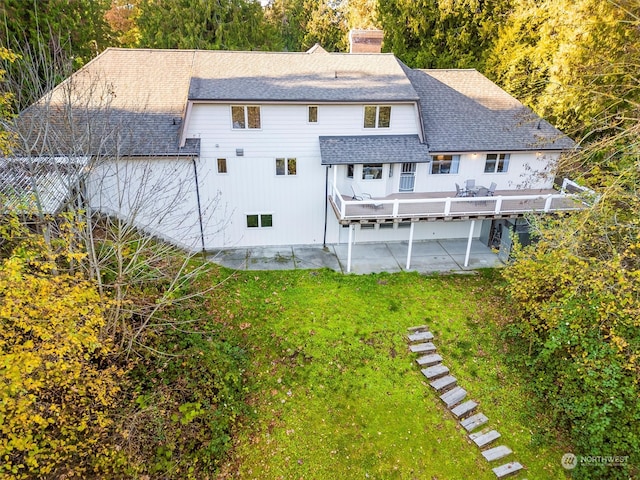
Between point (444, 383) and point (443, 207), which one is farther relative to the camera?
point (443, 207)

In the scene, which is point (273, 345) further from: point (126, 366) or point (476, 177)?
point (476, 177)

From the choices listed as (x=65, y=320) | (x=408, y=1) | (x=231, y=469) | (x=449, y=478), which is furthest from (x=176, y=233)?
(x=408, y=1)

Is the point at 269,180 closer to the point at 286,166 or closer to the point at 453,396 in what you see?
the point at 286,166

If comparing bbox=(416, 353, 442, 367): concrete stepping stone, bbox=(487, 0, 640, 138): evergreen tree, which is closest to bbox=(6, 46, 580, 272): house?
bbox=(487, 0, 640, 138): evergreen tree

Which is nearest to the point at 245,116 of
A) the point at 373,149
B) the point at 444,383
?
the point at 373,149

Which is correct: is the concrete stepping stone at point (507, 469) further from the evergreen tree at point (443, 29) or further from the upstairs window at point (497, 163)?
the evergreen tree at point (443, 29)

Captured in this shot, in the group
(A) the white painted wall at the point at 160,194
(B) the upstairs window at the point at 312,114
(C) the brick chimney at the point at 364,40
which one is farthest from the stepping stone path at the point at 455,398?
(C) the brick chimney at the point at 364,40
